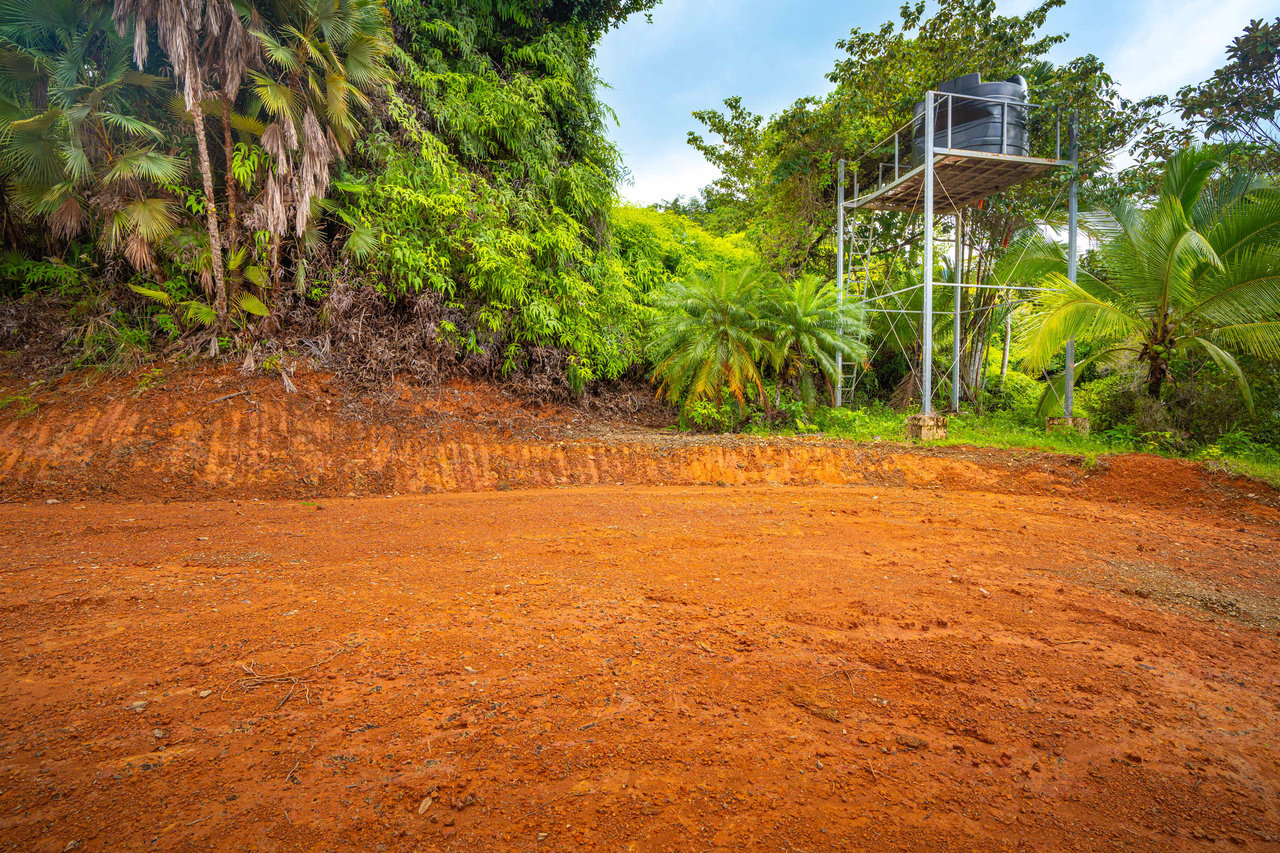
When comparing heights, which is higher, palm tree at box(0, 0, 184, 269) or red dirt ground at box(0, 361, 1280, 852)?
palm tree at box(0, 0, 184, 269)

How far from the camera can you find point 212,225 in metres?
8.55

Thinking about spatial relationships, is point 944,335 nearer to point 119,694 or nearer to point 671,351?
point 671,351

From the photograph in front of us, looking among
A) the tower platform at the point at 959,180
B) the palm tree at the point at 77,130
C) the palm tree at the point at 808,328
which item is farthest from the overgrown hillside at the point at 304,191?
the tower platform at the point at 959,180

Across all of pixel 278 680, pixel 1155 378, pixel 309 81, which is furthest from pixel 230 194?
pixel 1155 378

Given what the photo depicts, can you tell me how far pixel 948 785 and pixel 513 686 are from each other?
180 cm

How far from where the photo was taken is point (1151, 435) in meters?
9.12

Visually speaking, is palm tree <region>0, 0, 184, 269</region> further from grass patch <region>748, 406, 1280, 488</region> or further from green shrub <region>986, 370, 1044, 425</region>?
green shrub <region>986, 370, 1044, 425</region>

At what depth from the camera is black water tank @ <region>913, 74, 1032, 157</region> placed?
415 inches

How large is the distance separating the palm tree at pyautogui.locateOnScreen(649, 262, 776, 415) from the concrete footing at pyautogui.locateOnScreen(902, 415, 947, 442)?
9.22 ft

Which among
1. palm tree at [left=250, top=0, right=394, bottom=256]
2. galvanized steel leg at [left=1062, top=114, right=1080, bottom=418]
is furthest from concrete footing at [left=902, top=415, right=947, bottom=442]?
palm tree at [left=250, top=0, right=394, bottom=256]

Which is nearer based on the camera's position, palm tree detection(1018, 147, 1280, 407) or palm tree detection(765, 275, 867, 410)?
palm tree detection(1018, 147, 1280, 407)

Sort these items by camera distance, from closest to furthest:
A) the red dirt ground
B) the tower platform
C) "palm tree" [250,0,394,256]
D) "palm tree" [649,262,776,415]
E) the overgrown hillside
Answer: the red dirt ground → the overgrown hillside → "palm tree" [250,0,394,256] → the tower platform → "palm tree" [649,262,776,415]

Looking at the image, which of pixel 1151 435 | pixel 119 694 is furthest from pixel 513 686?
pixel 1151 435

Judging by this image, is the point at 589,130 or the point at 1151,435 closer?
the point at 1151,435
